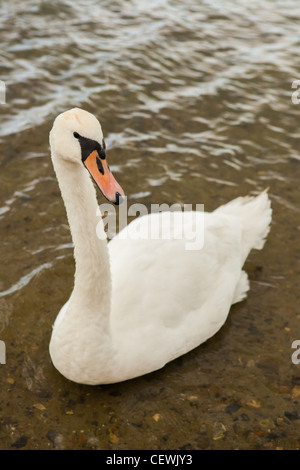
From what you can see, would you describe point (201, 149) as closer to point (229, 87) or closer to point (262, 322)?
point (229, 87)

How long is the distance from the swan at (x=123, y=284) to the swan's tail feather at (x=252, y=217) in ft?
1.10

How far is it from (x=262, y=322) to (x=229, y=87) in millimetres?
4886

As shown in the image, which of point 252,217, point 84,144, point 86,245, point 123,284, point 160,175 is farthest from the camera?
point 160,175

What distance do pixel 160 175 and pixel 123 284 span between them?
296 cm

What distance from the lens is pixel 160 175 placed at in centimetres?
757

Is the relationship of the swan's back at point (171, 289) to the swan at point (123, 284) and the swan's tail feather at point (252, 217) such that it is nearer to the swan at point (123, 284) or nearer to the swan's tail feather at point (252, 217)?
the swan at point (123, 284)

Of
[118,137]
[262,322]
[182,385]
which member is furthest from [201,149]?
[182,385]

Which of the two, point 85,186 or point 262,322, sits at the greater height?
point 85,186

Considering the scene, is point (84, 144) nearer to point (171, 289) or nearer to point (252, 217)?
point (171, 289)

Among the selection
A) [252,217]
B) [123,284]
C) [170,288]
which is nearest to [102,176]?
[123,284]

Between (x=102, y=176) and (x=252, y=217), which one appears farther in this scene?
(x=252, y=217)

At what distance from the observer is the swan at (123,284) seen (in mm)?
3883

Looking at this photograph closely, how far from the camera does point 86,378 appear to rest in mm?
4645

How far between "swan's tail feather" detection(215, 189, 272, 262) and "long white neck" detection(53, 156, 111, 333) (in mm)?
2009
